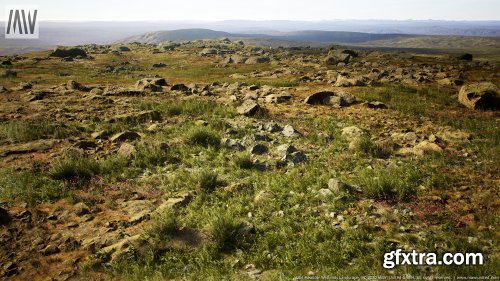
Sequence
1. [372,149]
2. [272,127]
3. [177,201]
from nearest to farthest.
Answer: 1. [177,201]
2. [372,149]
3. [272,127]

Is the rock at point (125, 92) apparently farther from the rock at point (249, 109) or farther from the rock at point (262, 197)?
the rock at point (262, 197)

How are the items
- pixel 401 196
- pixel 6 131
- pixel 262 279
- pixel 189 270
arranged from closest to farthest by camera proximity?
pixel 262 279 → pixel 189 270 → pixel 401 196 → pixel 6 131

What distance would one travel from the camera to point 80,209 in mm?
8797

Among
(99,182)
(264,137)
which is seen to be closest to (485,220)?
(264,137)

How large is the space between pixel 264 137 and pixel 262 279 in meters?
7.99

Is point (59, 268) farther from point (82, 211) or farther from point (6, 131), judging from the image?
point (6, 131)

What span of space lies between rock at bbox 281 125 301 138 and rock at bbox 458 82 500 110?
1102 centimetres

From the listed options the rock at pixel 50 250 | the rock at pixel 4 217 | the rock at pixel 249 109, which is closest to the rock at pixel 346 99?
the rock at pixel 249 109

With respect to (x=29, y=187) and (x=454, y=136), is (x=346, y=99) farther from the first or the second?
(x=29, y=187)

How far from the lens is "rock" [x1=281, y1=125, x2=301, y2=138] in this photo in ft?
45.2

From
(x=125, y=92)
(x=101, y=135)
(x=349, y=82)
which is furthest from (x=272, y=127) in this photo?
(x=349, y=82)

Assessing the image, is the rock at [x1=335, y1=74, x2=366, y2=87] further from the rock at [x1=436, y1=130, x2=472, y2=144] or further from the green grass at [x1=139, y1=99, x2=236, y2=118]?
the rock at [x1=436, y1=130, x2=472, y2=144]

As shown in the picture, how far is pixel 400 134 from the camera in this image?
1327 centimetres

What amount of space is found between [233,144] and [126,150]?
3.75 m
